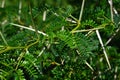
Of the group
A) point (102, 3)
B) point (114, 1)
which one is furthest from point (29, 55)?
point (102, 3)

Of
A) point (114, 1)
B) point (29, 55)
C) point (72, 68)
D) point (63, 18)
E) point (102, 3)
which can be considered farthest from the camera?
point (102, 3)

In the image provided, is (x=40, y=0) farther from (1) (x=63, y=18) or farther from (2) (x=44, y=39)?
(2) (x=44, y=39)

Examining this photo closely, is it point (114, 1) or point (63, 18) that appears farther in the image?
point (114, 1)

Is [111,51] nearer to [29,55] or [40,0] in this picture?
[40,0]

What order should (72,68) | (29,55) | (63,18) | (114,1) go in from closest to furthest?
(29,55)
(63,18)
(72,68)
(114,1)

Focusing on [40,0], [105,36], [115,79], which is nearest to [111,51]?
[105,36]

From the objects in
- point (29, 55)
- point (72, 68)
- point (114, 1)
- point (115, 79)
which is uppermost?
point (114, 1)

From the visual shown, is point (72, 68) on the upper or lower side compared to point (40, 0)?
lower
